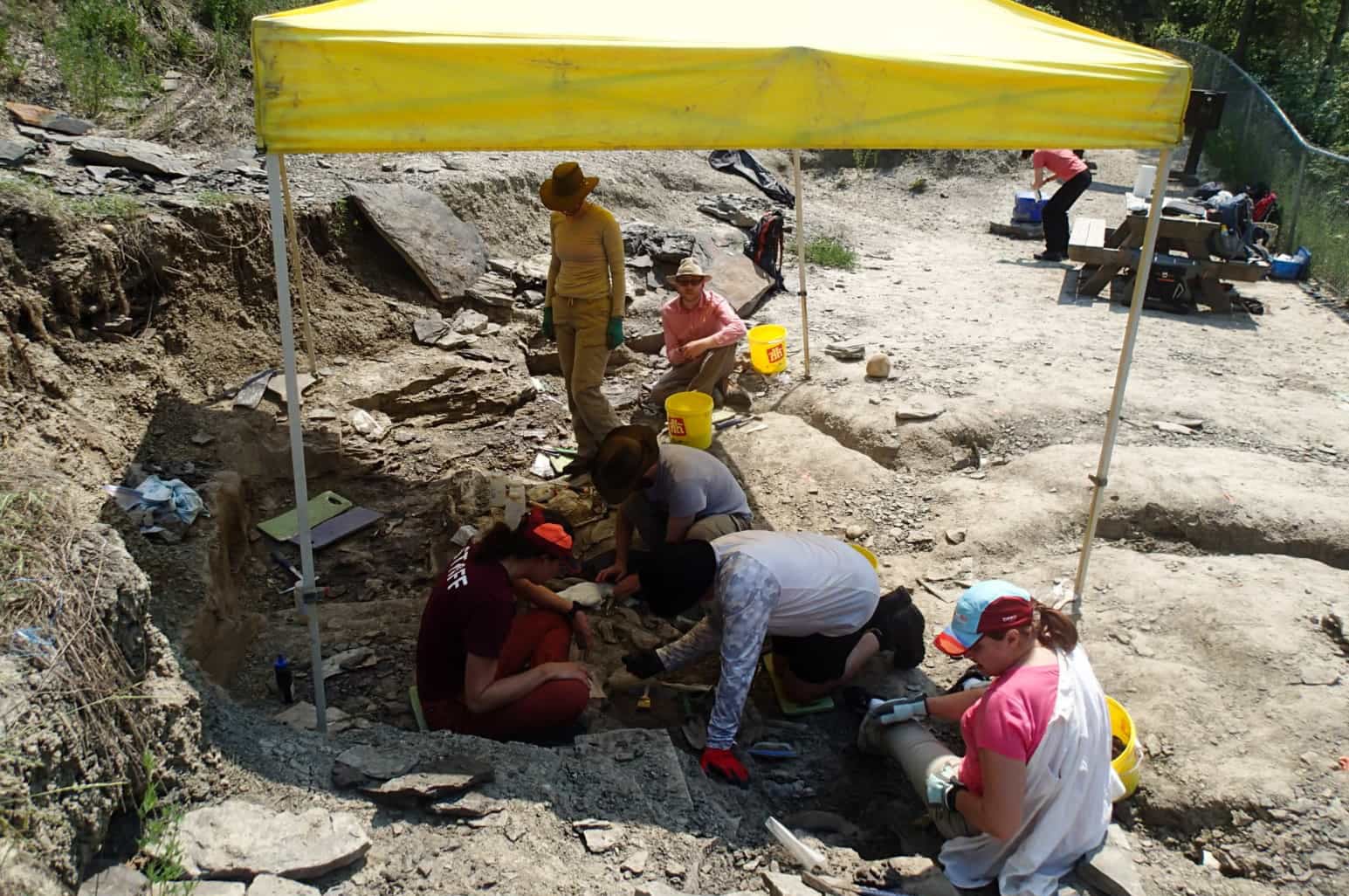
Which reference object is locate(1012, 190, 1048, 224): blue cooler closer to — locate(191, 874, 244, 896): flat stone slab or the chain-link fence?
the chain-link fence

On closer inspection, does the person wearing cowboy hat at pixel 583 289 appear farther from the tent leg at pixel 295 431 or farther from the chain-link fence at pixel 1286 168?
the chain-link fence at pixel 1286 168

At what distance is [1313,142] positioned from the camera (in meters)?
15.3

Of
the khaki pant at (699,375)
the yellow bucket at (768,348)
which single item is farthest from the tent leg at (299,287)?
the yellow bucket at (768,348)

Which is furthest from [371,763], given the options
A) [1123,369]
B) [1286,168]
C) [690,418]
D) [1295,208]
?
[1286,168]

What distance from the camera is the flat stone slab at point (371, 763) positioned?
9.96 ft

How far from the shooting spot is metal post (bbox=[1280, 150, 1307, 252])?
1096 cm

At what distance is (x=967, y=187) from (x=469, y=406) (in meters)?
10.5

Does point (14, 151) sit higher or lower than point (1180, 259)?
higher

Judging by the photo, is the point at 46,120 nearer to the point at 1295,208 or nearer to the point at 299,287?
the point at 299,287

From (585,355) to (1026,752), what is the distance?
360 centimetres

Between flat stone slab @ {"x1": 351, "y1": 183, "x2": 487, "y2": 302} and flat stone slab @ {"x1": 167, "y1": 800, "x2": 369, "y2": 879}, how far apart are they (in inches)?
210

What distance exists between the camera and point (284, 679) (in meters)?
3.89

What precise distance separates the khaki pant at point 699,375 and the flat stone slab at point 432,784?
3783 millimetres

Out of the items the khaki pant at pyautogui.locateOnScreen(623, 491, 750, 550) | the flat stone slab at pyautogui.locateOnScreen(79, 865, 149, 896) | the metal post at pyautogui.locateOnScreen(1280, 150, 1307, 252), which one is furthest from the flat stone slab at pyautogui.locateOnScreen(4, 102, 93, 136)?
the metal post at pyautogui.locateOnScreen(1280, 150, 1307, 252)
